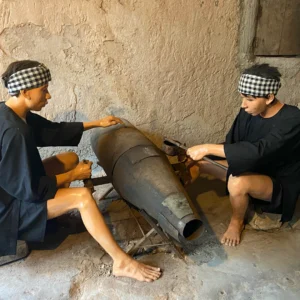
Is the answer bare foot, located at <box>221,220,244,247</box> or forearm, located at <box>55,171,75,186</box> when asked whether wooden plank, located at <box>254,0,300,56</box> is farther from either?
forearm, located at <box>55,171,75,186</box>

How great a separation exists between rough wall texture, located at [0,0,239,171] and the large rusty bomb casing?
0.64 m

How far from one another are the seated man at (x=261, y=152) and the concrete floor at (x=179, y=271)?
157 mm

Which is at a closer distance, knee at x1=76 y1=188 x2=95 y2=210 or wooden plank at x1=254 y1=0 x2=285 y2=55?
knee at x1=76 y1=188 x2=95 y2=210

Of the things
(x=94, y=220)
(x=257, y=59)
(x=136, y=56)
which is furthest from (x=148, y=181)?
(x=257, y=59)

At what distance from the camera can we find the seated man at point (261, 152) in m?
2.13

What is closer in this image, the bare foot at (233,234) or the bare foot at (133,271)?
the bare foot at (133,271)

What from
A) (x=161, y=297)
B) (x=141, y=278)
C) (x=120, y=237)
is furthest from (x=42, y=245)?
(x=161, y=297)

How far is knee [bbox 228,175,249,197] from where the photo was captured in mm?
2270

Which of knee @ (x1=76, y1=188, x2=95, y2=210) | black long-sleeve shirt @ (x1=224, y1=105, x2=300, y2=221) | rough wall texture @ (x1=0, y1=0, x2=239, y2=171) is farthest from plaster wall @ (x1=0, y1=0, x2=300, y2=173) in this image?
knee @ (x1=76, y1=188, x2=95, y2=210)

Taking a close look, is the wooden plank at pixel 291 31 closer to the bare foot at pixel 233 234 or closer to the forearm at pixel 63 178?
the bare foot at pixel 233 234

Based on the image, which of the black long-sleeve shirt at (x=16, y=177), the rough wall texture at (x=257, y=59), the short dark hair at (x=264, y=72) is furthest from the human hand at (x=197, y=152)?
the rough wall texture at (x=257, y=59)

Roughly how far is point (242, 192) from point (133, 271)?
878 mm

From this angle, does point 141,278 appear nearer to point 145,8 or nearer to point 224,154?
point 224,154

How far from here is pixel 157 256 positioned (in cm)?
227
